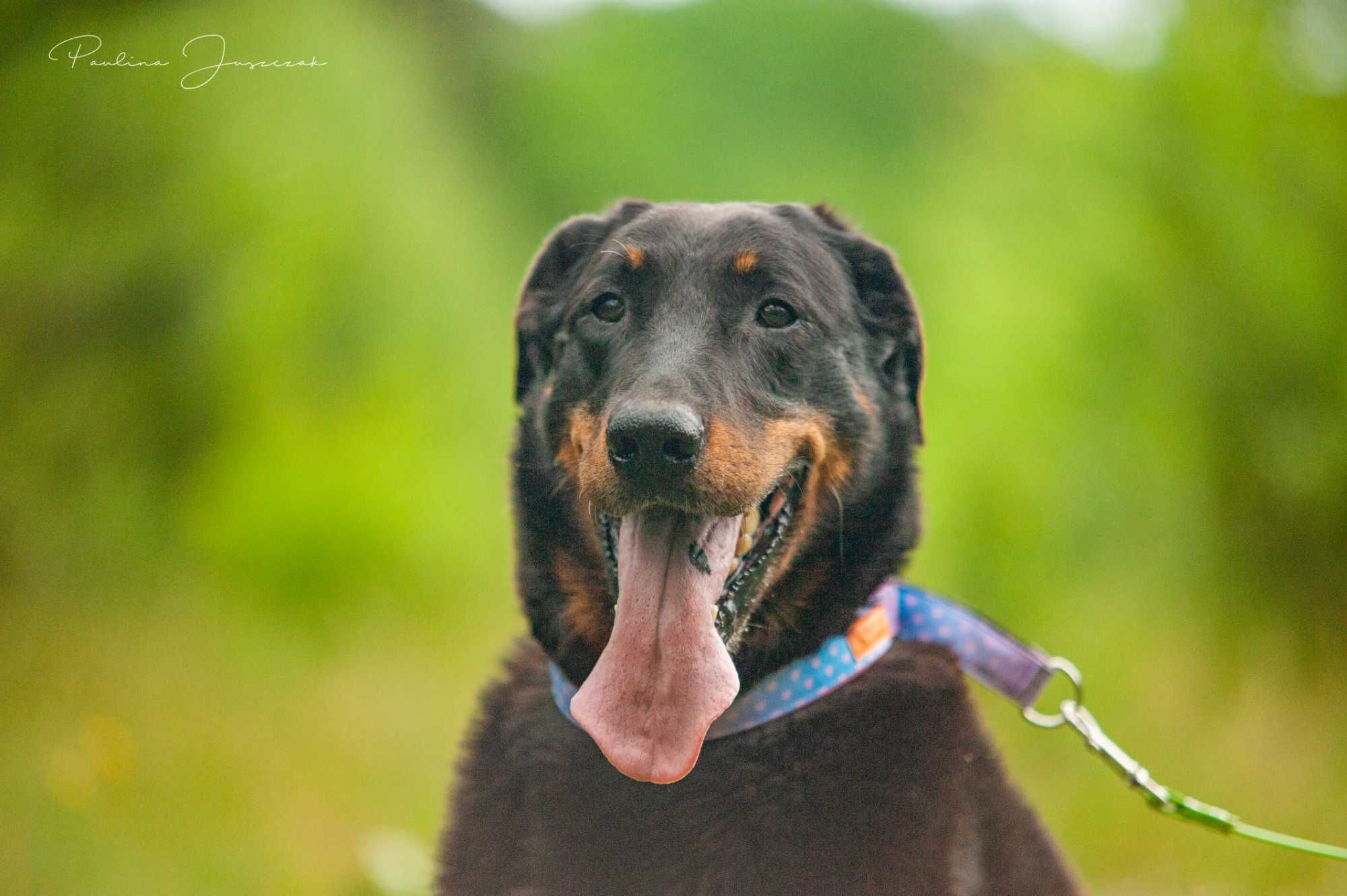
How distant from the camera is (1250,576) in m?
6.55

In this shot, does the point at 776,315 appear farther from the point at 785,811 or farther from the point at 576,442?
the point at 785,811

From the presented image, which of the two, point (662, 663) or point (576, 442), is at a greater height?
point (576, 442)

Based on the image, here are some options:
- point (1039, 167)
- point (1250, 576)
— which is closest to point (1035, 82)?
point (1039, 167)

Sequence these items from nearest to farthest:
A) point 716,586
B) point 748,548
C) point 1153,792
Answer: point 716,586 → point 748,548 → point 1153,792

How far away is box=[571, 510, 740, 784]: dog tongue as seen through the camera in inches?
93.7

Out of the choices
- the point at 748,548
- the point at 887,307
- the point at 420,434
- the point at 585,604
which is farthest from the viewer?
the point at 420,434

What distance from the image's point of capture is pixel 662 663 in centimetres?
242

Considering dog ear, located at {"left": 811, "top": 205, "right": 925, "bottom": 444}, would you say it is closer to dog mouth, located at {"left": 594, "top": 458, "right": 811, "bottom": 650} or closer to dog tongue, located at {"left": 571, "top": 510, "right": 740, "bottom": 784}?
dog mouth, located at {"left": 594, "top": 458, "right": 811, "bottom": 650}

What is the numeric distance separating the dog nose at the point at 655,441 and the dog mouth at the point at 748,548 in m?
0.21

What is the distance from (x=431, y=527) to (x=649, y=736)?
18.4ft

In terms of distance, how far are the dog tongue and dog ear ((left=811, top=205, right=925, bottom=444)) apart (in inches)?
34.2

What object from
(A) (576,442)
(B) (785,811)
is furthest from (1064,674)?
(A) (576,442)

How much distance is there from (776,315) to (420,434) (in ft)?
17.3

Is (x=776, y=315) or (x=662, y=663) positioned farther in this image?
(x=776, y=315)
